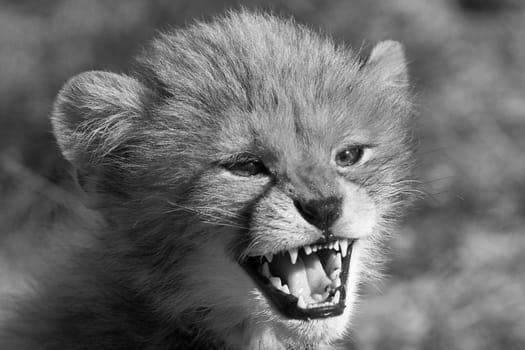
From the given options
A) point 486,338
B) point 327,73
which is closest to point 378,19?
point 486,338

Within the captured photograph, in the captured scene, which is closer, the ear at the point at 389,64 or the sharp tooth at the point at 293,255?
the sharp tooth at the point at 293,255

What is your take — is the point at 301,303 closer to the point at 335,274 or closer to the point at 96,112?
the point at 335,274

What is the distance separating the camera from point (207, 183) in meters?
3.65

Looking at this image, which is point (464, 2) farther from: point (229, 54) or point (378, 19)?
point (229, 54)

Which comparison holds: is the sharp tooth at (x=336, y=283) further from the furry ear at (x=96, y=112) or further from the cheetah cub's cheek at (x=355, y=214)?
the furry ear at (x=96, y=112)

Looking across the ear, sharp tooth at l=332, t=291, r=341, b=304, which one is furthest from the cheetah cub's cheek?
the ear

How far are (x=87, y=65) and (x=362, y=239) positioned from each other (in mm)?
3718

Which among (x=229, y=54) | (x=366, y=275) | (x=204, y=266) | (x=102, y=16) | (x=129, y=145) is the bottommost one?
(x=366, y=275)

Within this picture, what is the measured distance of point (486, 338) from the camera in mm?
5328

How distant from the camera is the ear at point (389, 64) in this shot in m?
4.41

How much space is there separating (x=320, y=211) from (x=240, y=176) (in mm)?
385

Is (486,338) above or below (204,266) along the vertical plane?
below

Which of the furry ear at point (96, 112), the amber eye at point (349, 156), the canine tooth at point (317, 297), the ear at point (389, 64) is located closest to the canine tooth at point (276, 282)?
the canine tooth at point (317, 297)

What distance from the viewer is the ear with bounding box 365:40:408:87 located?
441cm
